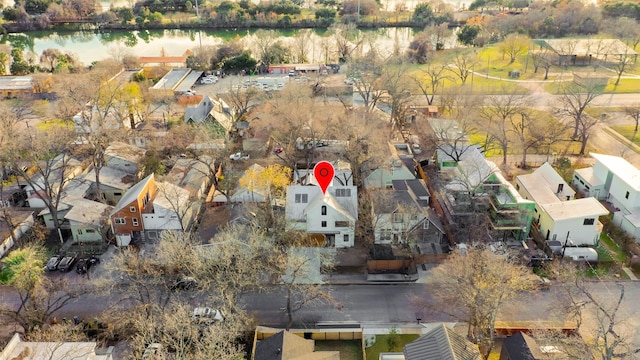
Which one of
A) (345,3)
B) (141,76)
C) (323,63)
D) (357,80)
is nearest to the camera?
(357,80)

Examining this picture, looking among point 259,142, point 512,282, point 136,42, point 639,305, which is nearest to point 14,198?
point 259,142

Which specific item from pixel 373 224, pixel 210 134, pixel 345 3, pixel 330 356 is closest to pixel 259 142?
pixel 210 134

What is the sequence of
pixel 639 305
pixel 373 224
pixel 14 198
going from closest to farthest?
pixel 639 305 → pixel 373 224 → pixel 14 198

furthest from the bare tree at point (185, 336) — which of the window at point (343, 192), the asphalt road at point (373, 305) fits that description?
the window at point (343, 192)

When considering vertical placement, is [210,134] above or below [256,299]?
above

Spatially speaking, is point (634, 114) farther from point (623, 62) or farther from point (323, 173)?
point (323, 173)

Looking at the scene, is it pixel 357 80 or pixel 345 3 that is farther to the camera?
pixel 345 3

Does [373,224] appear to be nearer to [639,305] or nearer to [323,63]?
[639,305]
